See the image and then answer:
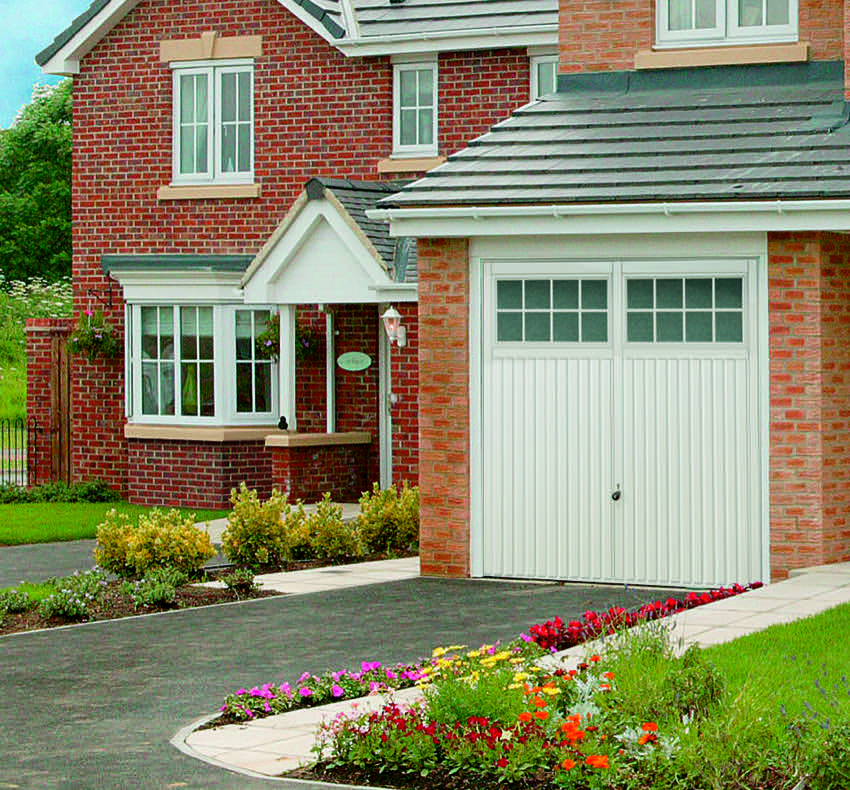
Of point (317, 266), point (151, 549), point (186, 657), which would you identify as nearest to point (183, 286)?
point (317, 266)

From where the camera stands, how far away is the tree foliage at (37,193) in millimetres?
54594

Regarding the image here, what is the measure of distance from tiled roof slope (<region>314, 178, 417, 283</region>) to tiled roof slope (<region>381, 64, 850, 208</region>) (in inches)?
199

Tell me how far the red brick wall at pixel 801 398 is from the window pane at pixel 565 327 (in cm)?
168

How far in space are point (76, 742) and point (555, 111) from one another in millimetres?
9186

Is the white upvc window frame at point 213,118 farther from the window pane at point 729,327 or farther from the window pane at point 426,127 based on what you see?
the window pane at point 729,327

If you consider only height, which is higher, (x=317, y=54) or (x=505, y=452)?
(x=317, y=54)

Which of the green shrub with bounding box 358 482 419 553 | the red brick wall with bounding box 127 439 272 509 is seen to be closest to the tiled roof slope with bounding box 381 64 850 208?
the green shrub with bounding box 358 482 419 553

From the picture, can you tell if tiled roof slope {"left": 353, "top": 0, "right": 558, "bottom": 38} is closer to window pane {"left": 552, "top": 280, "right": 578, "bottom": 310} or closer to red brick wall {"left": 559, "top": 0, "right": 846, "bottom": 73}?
red brick wall {"left": 559, "top": 0, "right": 846, "bottom": 73}

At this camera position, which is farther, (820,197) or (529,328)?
(529,328)

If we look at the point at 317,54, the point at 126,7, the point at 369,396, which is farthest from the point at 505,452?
the point at 126,7

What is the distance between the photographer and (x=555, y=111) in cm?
1662

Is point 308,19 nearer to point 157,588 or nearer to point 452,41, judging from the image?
point 452,41

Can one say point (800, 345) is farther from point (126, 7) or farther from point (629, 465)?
point (126, 7)

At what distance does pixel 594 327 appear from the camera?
15.0 meters
